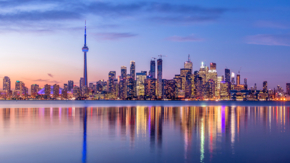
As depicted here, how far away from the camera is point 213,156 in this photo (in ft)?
62.9

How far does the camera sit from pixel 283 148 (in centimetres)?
2258

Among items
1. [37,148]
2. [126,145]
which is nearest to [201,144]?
[126,145]

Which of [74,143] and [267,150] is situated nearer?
[267,150]

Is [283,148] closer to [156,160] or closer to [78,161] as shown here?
[156,160]

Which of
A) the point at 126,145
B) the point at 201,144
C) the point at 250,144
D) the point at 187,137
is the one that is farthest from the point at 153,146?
the point at 250,144

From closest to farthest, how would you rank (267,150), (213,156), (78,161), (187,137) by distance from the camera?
(78,161), (213,156), (267,150), (187,137)

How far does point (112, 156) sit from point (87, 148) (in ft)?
11.6

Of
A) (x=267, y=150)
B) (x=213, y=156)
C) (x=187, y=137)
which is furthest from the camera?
(x=187, y=137)

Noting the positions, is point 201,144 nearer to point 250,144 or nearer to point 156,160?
point 250,144

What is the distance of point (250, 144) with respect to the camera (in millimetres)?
→ 24312

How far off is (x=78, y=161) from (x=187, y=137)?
12754 millimetres

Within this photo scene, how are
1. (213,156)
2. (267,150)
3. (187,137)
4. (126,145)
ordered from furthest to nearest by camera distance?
(187,137), (126,145), (267,150), (213,156)

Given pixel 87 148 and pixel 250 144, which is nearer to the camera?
pixel 87 148

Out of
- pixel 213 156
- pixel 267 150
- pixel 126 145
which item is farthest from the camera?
pixel 126 145
